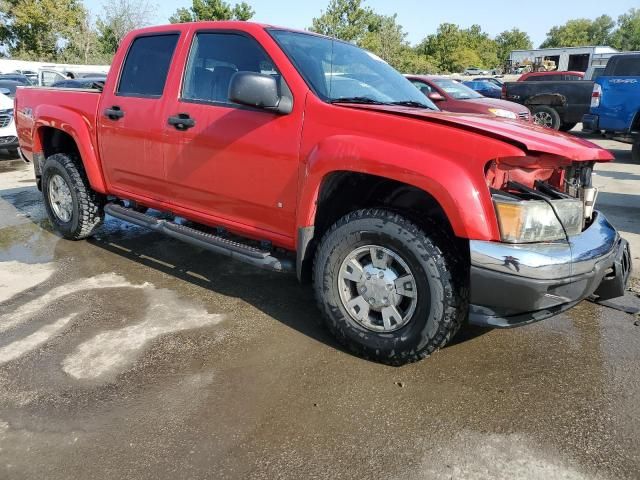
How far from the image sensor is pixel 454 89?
11.1m

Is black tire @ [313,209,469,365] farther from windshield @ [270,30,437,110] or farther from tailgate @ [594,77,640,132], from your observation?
tailgate @ [594,77,640,132]

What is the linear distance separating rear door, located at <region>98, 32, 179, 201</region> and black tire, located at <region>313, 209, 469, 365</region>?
1.71 metres

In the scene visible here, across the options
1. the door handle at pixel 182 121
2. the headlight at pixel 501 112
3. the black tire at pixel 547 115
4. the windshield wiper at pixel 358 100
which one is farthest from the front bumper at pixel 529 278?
the black tire at pixel 547 115

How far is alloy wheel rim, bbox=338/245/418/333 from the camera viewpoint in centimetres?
286

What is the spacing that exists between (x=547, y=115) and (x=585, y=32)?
302 feet

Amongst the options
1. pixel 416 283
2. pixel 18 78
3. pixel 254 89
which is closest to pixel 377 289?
pixel 416 283

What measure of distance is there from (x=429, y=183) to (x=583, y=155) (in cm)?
85

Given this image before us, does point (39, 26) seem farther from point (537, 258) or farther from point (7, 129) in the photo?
point (537, 258)

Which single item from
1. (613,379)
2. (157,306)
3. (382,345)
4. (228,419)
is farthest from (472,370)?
(157,306)

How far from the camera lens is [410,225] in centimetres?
277

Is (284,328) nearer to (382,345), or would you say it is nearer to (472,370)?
(382,345)

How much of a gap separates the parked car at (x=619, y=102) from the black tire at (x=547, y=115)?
10.3 feet

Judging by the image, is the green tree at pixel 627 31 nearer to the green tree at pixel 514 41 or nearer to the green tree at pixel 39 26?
the green tree at pixel 514 41

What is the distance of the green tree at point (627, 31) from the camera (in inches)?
3295
